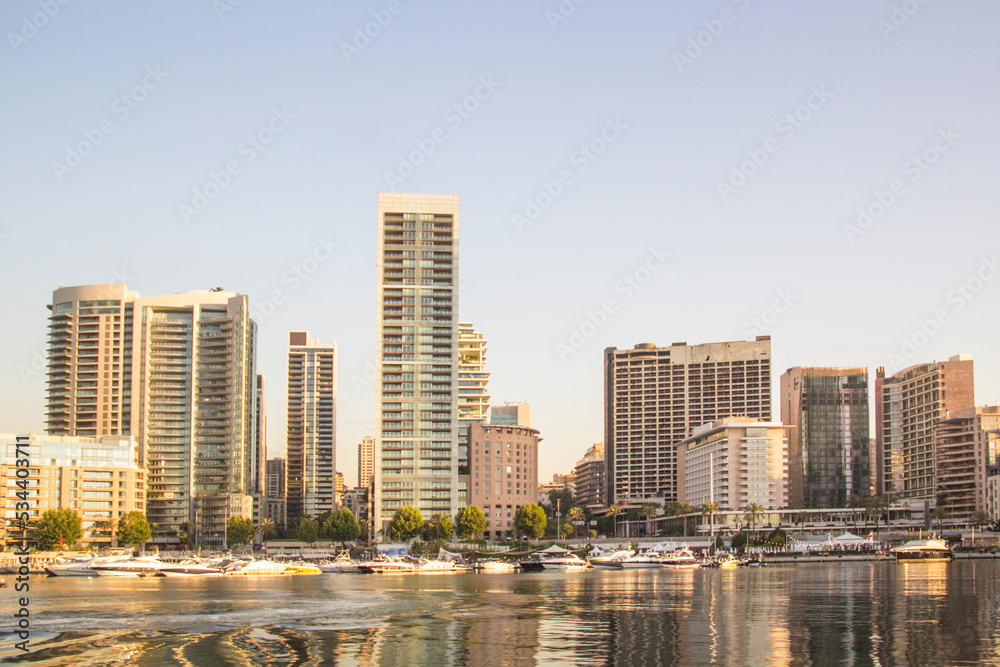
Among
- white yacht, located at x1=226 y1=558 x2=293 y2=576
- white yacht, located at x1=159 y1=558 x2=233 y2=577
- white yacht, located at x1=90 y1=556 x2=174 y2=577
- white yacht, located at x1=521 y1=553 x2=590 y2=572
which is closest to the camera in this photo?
white yacht, located at x1=90 y1=556 x2=174 y2=577

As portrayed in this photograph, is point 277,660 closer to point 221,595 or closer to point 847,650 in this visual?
point 847,650

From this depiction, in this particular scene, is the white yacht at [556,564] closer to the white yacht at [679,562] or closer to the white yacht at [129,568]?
the white yacht at [679,562]

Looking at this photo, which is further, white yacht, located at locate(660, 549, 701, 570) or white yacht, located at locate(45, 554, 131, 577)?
white yacht, located at locate(660, 549, 701, 570)

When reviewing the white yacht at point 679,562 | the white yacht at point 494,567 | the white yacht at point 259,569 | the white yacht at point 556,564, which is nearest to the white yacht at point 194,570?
the white yacht at point 259,569

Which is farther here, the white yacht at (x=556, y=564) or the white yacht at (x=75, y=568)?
the white yacht at (x=556, y=564)

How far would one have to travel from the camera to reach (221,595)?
100938mm

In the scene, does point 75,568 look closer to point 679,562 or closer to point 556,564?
point 556,564

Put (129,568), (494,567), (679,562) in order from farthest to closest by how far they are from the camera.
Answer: (679,562) < (494,567) < (129,568)

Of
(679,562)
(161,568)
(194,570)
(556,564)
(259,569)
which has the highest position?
(161,568)

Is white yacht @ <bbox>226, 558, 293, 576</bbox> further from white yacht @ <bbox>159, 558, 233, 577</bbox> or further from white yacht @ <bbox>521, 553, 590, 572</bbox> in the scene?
white yacht @ <bbox>521, 553, 590, 572</bbox>

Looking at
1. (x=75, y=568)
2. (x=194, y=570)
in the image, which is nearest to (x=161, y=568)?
(x=194, y=570)

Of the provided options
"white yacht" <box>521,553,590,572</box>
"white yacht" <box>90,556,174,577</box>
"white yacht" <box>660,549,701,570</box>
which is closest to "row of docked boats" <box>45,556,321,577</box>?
"white yacht" <box>90,556,174,577</box>

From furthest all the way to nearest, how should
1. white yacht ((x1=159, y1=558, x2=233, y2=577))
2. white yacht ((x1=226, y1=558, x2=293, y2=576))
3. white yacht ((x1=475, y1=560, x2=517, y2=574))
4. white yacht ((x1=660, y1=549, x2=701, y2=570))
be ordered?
white yacht ((x1=660, y1=549, x2=701, y2=570))
white yacht ((x1=475, y1=560, x2=517, y2=574))
white yacht ((x1=226, y1=558, x2=293, y2=576))
white yacht ((x1=159, y1=558, x2=233, y2=577))

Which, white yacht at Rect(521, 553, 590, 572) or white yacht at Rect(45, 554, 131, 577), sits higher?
white yacht at Rect(45, 554, 131, 577)
